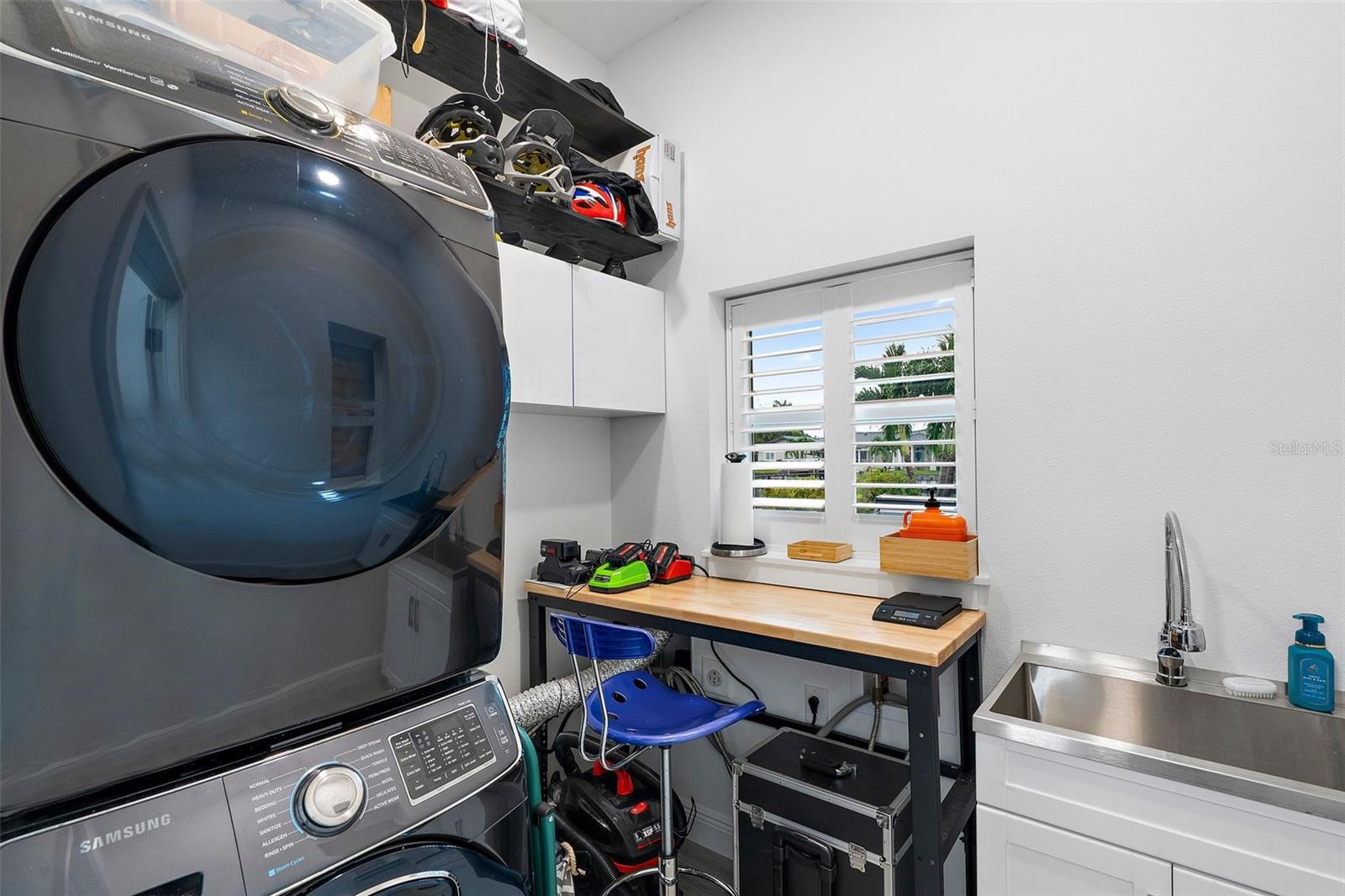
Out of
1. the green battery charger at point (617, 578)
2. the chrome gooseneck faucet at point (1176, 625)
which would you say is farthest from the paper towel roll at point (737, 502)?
the chrome gooseneck faucet at point (1176, 625)

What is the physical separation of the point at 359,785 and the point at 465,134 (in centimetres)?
178

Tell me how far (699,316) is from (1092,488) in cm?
147

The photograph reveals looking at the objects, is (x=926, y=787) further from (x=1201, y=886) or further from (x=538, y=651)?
(x=538, y=651)

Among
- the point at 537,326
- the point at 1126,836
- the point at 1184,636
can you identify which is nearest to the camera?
the point at 1126,836

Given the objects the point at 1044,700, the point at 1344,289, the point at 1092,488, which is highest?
the point at 1344,289

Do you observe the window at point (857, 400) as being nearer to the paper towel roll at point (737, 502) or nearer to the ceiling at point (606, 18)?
the paper towel roll at point (737, 502)

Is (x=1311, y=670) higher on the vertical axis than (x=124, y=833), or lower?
lower

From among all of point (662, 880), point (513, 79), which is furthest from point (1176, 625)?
point (513, 79)

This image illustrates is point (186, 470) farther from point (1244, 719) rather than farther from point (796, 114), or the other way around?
point (796, 114)

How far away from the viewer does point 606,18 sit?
253cm

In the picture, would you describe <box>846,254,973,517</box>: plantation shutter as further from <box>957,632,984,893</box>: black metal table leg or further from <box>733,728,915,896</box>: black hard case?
<box>733,728,915,896</box>: black hard case

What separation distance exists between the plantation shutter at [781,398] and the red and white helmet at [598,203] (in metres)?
0.61

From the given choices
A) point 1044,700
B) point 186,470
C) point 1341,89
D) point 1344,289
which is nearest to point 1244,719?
point 1044,700

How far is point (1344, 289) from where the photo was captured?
136 centimetres
